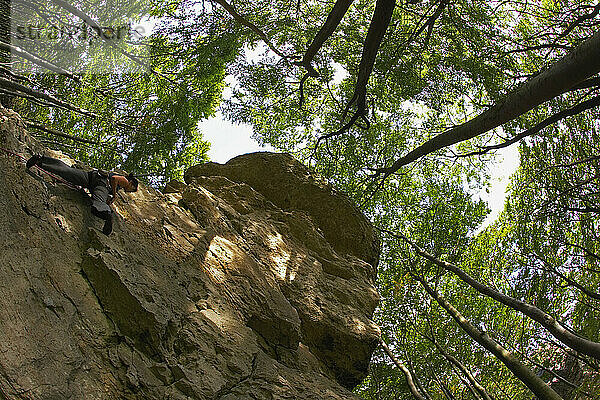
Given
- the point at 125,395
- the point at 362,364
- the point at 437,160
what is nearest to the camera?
the point at 125,395

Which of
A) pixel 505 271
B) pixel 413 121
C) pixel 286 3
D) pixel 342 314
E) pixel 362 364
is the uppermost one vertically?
pixel 413 121

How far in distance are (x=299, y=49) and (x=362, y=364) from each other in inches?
355

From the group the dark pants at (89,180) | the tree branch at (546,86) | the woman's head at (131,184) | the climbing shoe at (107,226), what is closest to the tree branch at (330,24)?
the tree branch at (546,86)

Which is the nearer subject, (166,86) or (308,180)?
(308,180)

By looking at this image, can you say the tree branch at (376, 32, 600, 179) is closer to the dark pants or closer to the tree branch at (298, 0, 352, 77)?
the tree branch at (298, 0, 352, 77)

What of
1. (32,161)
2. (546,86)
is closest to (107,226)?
(32,161)

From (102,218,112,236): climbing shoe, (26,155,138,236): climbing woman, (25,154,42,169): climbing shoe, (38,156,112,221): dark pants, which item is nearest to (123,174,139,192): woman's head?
(26,155,138,236): climbing woman

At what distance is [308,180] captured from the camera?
10.1 meters

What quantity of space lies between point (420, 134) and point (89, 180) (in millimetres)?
13132

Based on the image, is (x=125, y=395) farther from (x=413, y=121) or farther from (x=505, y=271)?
(x=413, y=121)

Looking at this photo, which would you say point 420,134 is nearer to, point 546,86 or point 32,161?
point 546,86

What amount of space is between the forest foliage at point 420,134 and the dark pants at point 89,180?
4.21ft

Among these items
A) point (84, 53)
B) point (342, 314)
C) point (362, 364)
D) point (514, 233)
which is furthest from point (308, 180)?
point (84, 53)

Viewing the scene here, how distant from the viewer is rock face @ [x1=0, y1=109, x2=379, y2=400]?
375 centimetres
